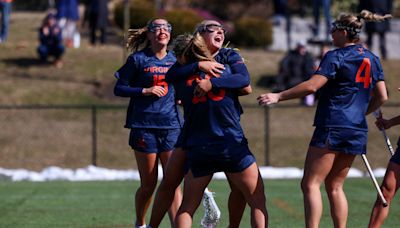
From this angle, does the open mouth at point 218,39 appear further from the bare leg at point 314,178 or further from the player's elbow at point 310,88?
the bare leg at point 314,178

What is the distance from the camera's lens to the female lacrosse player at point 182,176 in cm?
730

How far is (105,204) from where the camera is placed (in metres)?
11.9

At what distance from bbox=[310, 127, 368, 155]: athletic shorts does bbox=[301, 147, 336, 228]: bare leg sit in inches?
2.6

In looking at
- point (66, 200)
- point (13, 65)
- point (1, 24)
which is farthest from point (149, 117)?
point (1, 24)

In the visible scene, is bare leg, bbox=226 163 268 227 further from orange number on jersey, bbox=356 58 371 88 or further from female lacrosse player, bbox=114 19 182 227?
female lacrosse player, bbox=114 19 182 227

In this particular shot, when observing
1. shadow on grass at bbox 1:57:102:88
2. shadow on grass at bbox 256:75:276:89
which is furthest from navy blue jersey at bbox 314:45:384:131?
shadow on grass at bbox 1:57:102:88

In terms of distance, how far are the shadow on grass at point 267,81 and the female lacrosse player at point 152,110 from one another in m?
13.2

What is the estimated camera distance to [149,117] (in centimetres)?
902

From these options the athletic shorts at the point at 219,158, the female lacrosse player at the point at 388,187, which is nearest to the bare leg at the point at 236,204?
the athletic shorts at the point at 219,158

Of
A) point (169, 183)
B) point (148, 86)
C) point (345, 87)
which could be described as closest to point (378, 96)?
point (345, 87)

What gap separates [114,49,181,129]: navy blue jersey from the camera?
900cm

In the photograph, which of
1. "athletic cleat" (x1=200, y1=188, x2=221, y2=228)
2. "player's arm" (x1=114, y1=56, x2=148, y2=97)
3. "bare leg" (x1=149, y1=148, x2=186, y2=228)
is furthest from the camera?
"player's arm" (x1=114, y1=56, x2=148, y2=97)

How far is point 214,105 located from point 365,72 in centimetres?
146

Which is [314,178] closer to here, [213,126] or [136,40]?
[213,126]
